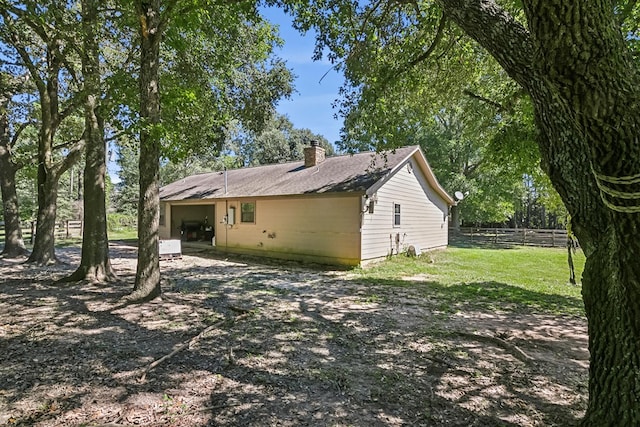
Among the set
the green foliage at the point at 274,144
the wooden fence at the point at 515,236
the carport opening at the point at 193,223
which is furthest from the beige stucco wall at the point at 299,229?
the green foliage at the point at 274,144

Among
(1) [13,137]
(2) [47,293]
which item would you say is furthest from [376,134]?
(1) [13,137]

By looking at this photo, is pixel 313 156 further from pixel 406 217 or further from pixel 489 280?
pixel 489 280

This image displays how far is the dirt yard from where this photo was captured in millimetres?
2934

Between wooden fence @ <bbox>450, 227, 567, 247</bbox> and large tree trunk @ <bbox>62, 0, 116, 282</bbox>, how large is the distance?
66.6 ft

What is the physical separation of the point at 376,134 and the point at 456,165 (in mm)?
18946

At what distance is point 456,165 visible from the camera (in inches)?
1000

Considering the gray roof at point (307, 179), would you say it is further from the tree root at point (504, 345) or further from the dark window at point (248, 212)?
the tree root at point (504, 345)

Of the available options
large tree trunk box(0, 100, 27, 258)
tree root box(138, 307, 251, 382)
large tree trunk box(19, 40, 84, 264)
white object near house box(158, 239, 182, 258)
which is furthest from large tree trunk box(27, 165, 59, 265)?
tree root box(138, 307, 251, 382)

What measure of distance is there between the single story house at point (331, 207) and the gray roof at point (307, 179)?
35 mm

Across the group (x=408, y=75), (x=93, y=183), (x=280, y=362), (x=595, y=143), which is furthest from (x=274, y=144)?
(x=595, y=143)

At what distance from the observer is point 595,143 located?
190cm

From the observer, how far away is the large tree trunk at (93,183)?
7152 millimetres

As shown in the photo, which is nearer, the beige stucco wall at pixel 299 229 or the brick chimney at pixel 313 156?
the beige stucco wall at pixel 299 229

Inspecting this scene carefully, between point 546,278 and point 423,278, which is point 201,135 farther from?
point 546,278
